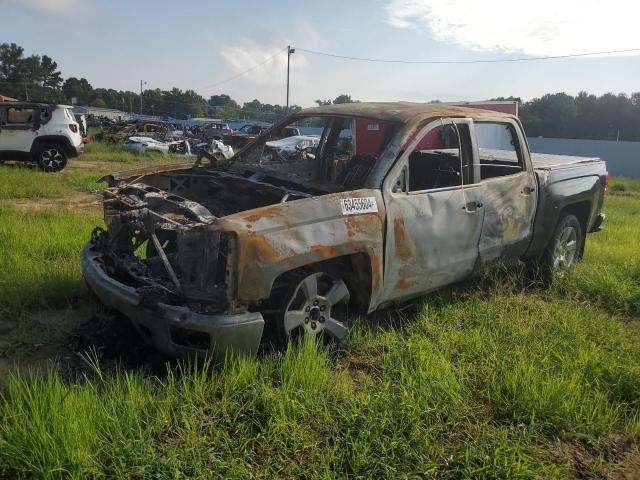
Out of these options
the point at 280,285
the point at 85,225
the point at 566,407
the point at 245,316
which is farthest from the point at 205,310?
the point at 85,225

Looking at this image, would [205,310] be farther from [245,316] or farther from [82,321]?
[82,321]

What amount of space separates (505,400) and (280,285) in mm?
1458

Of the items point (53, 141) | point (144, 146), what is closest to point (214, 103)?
point (144, 146)

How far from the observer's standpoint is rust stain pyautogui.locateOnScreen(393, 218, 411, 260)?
3502 mm

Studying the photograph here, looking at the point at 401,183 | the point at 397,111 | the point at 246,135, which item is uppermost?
the point at 246,135

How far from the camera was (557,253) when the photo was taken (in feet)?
17.3

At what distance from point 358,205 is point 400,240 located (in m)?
0.45

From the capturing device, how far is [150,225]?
3199mm

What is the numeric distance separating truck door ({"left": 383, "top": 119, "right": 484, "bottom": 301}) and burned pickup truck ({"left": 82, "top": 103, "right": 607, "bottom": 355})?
11 millimetres

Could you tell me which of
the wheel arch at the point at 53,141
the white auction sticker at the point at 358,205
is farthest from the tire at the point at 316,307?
the wheel arch at the point at 53,141

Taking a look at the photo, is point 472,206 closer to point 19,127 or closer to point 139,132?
point 19,127

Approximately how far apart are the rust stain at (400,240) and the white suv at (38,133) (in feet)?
38.3

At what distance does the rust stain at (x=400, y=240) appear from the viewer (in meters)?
3.50

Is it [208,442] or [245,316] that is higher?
[245,316]
